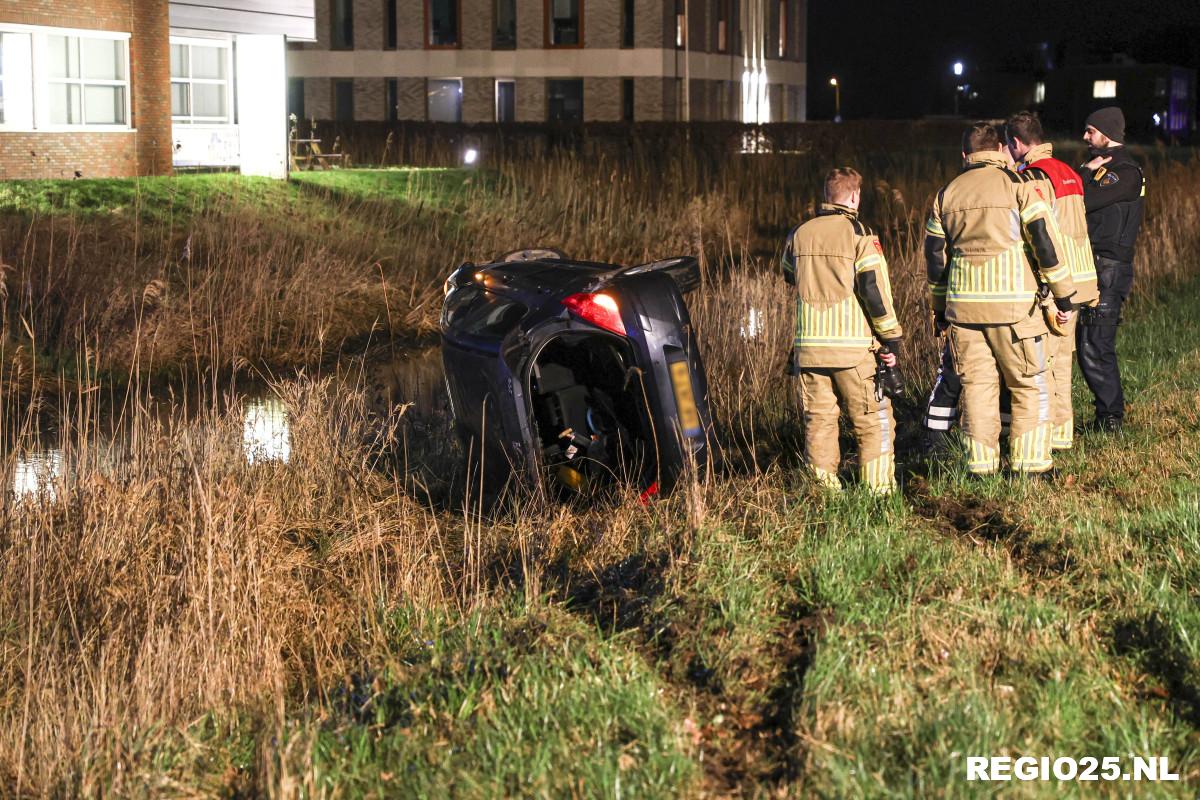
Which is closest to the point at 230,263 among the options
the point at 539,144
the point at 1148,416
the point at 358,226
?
the point at 358,226

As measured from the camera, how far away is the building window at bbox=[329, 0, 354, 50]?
49.4 metres

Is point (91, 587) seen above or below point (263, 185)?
below

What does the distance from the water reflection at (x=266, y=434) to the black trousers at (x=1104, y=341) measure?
14.8ft

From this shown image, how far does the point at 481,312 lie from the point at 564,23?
41.3 m

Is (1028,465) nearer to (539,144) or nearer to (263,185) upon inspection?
(263,185)

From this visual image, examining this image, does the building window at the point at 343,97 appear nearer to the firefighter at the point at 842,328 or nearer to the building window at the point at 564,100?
the building window at the point at 564,100

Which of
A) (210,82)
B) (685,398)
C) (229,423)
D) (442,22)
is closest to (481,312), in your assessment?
(685,398)

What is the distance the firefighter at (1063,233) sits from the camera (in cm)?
816

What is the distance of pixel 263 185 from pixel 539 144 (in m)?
7.15

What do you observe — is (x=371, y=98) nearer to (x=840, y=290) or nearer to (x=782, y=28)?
(x=782, y=28)

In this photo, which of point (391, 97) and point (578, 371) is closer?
point (578, 371)

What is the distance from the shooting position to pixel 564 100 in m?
48.0

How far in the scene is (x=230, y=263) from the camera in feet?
50.8

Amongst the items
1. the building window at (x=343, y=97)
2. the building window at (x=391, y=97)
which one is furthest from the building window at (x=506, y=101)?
the building window at (x=343, y=97)
